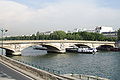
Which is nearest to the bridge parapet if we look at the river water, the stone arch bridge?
the stone arch bridge

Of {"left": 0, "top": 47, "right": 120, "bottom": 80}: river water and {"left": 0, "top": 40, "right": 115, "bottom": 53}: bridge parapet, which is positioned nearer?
{"left": 0, "top": 47, "right": 120, "bottom": 80}: river water

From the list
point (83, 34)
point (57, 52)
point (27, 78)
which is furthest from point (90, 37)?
point (27, 78)

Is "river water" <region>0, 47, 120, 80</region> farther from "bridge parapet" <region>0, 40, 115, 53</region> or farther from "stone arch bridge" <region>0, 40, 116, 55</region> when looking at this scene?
"bridge parapet" <region>0, 40, 115, 53</region>

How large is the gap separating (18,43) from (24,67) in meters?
50.4

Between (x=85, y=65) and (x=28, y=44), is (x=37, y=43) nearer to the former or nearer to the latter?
(x=28, y=44)

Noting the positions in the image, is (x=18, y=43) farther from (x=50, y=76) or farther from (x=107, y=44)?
(x=50, y=76)

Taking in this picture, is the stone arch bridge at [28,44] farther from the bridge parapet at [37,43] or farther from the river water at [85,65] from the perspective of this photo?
the river water at [85,65]

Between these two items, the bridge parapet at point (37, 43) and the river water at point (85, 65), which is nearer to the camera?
the river water at point (85, 65)

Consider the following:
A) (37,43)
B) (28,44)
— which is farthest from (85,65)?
(37,43)

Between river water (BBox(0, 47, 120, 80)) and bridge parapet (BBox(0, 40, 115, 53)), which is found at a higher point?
bridge parapet (BBox(0, 40, 115, 53))

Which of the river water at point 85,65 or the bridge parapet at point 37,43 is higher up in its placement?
the bridge parapet at point 37,43

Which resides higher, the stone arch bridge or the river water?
the stone arch bridge

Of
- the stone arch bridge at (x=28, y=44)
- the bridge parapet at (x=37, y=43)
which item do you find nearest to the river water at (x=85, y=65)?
the stone arch bridge at (x=28, y=44)

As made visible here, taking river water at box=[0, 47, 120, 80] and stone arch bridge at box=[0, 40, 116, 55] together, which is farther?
stone arch bridge at box=[0, 40, 116, 55]
